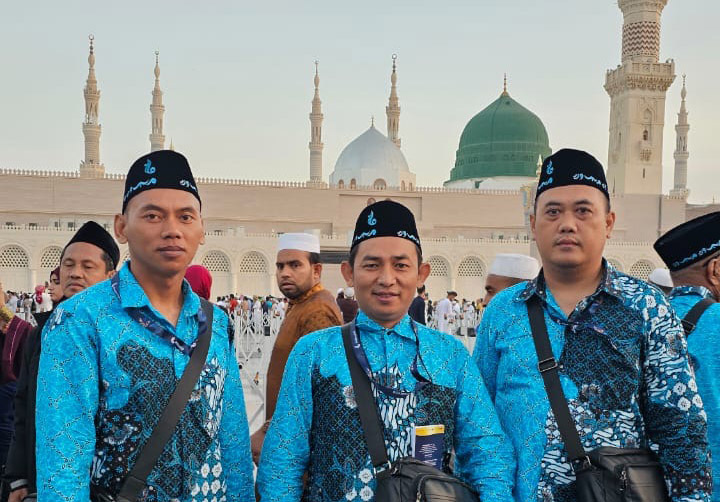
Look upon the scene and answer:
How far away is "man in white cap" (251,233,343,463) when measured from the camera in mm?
2299

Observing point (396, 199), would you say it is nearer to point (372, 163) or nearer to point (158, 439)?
point (372, 163)

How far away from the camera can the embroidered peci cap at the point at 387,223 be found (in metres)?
1.56

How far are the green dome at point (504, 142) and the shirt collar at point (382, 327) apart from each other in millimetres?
34578

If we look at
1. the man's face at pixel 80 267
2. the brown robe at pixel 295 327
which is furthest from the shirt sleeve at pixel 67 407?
the man's face at pixel 80 267

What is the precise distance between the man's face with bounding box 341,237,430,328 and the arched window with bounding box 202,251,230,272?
23234 mm

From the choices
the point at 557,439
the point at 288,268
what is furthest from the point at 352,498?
the point at 288,268

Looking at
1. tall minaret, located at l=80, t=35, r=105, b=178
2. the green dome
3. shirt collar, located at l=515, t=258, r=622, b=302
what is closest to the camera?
shirt collar, located at l=515, t=258, r=622, b=302

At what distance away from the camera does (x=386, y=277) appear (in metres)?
1.51

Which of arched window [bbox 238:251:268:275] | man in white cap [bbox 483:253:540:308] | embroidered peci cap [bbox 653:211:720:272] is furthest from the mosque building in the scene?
embroidered peci cap [bbox 653:211:720:272]

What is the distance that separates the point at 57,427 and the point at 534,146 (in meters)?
35.8

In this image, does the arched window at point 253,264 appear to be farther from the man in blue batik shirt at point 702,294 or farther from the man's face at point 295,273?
the man in blue batik shirt at point 702,294

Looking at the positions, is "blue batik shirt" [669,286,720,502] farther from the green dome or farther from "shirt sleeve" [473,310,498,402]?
the green dome

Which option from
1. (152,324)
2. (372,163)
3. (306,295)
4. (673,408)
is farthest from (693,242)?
(372,163)

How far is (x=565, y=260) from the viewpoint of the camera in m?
1.58
